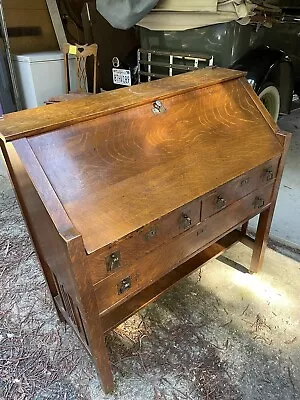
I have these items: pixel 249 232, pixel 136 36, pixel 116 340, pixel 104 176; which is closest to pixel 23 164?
pixel 104 176

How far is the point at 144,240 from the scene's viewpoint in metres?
1.05

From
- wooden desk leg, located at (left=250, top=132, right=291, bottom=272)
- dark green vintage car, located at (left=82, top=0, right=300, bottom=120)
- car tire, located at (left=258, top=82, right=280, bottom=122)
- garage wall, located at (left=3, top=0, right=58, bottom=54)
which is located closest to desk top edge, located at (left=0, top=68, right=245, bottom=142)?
wooden desk leg, located at (left=250, top=132, right=291, bottom=272)

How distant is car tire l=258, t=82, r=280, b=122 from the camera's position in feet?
9.82

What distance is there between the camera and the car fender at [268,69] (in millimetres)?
2822

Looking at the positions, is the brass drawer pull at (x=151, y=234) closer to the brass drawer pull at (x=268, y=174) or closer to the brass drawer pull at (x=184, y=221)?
the brass drawer pull at (x=184, y=221)

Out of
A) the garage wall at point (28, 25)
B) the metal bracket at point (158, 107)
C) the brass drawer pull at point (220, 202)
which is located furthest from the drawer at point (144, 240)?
the garage wall at point (28, 25)

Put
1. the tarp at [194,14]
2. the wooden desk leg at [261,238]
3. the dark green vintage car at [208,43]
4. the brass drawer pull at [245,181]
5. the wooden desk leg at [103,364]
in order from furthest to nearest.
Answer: the dark green vintage car at [208,43] < the tarp at [194,14] < the wooden desk leg at [261,238] < the brass drawer pull at [245,181] < the wooden desk leg at [103,364]

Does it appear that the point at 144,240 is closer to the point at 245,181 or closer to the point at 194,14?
the point at 245,181

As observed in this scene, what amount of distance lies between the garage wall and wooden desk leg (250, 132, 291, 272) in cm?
331

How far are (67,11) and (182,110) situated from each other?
3422mm

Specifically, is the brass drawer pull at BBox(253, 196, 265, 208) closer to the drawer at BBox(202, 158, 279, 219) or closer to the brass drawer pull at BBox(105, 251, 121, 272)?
the drawer at BBox(202, 158, 279, 219)

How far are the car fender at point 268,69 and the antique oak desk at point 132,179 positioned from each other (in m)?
1.47

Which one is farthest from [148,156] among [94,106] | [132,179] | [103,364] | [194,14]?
[194,14]

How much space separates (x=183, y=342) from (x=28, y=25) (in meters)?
3.71
